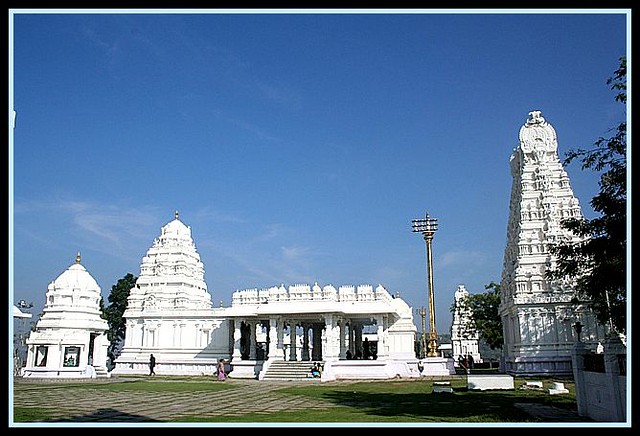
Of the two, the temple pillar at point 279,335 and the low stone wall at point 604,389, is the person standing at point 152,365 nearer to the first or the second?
the temple pillar at point 279,335

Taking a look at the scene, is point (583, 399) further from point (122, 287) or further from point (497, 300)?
point (122, 287)

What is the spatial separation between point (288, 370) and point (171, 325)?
1265 cm

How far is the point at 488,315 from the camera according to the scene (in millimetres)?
46500

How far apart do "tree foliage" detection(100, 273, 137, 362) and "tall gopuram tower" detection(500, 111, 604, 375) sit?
103 ft

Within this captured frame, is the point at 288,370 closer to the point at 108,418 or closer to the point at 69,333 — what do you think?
the point at 69,333

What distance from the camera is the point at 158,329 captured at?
1521 inches

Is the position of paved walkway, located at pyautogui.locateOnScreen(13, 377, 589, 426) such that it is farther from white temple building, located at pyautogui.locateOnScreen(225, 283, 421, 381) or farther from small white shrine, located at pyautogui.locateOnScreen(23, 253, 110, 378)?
small white shrine, located at pyautogui.locateOnScreen(23, 253, 110, 378)

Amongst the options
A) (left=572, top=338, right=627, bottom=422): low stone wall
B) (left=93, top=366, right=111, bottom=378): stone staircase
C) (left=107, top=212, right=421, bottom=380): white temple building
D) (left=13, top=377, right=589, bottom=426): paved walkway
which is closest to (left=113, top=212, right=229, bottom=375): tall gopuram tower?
(left=107, top=212, right=421, bottom=380): white temple building

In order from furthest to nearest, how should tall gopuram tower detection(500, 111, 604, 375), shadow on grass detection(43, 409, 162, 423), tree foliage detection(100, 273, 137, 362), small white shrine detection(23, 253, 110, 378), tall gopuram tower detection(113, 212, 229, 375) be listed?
tree foliage detection(100, 273, 137, 362), tall gopuram tower detection(113, 212, 229, 375), tall gopuram tower detection(500, 111, 604, 375), small white shrine detection(23, 253, 110, 378), shadow on grass detection(43, 409, 162, 423)

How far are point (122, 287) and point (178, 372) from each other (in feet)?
58.1

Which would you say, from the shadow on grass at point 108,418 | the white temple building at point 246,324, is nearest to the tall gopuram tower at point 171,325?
the white temple building at point 246,324

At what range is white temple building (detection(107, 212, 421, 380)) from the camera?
30.7 metres
